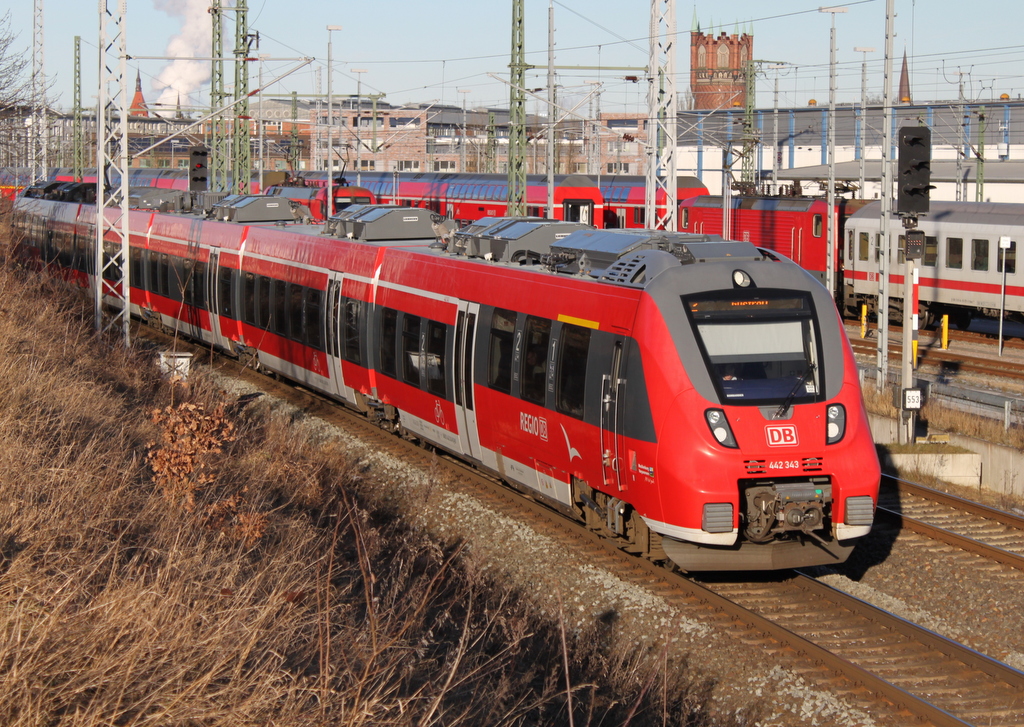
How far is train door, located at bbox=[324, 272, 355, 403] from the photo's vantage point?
53.1ft

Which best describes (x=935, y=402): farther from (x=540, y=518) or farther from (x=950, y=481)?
(x=540, y=518)

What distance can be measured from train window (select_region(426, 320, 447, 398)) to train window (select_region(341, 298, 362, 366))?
244 centimetres

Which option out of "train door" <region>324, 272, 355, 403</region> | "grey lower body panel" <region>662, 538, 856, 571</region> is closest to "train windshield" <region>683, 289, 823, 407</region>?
A: "grey lower body panel" <region>662, 538, 856, 571</region>

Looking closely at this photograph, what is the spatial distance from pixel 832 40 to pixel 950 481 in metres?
14.3

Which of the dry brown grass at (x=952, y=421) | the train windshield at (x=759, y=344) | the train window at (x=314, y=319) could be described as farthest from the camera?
the train window at (x=314, y=319)

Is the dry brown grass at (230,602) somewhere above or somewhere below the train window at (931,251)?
below

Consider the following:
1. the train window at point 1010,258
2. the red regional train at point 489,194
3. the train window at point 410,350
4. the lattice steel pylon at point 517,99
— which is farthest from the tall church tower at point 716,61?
the train window at point 410,350

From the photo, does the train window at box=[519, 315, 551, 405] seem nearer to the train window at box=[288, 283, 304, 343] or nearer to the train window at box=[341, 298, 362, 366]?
the train window at box=[341, 298, 362, 366]

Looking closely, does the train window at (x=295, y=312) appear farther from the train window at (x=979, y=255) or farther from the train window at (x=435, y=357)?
the train window at (x=979, y=255)

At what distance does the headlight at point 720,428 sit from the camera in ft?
28.6

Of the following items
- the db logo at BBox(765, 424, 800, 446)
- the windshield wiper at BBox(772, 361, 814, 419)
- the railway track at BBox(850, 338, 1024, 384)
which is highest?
Answer: the windshield wiper at BBox(772, 361, 814, 419)

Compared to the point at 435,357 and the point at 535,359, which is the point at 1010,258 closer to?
the point at 435,357

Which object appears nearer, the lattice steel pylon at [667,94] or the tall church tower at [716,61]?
the lattice steel pylon at [667,94]

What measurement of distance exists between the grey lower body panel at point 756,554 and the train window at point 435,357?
176 inches
